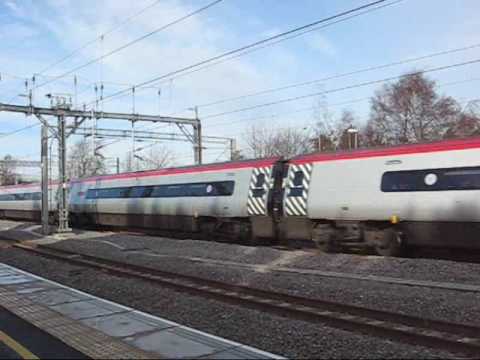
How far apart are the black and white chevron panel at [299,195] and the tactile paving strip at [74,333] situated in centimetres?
1010

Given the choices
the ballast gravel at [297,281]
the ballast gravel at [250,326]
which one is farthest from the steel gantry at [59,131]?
the ballast gravel at [250,326]

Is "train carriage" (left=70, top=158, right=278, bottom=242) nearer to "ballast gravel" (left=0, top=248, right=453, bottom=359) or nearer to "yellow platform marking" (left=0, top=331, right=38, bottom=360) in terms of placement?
"ballast gravel" (left=0, top=248, right=453, bottom=359)

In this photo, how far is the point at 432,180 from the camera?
1395 centimetres

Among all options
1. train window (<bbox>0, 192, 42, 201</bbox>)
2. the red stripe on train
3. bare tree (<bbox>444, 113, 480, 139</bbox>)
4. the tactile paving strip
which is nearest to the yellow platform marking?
the tactile paving strip

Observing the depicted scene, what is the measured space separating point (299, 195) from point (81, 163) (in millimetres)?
61388

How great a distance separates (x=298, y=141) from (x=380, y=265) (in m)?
51.8

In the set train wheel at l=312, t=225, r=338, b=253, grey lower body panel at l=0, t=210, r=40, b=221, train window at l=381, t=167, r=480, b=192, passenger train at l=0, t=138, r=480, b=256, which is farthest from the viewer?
grey lower body panel at l=0, t=210, r=40, b=221

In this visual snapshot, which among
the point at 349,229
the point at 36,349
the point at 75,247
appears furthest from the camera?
the point at 75,247

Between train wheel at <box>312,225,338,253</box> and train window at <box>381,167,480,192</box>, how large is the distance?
8.04ft

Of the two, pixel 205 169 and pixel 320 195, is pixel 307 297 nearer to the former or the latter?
pixel 320 195

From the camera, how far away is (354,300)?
31.9ft

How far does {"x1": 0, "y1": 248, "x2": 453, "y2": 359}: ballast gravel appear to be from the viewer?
21.2ft

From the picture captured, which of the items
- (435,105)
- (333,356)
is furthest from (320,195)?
(435,105)

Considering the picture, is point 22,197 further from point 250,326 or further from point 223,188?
point 250,326
